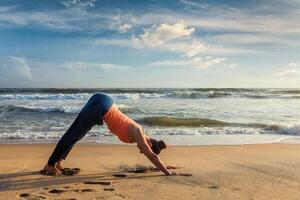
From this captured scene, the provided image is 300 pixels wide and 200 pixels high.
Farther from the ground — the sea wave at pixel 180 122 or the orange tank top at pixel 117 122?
the orange tank top at pixel 117 122

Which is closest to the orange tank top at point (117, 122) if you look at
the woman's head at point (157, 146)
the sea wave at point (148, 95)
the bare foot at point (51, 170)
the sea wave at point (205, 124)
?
the woman's head at point (157, 146)

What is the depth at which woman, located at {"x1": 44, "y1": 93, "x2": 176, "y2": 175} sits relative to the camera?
534 cm

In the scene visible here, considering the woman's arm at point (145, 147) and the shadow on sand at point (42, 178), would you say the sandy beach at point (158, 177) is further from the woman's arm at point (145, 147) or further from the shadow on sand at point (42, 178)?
the woman's arm at point (145, 147)

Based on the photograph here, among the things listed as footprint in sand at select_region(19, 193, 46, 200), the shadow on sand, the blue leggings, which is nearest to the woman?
the blue leggings

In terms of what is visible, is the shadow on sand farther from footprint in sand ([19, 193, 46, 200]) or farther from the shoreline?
the shoreline

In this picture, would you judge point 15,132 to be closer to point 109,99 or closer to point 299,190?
point 109,99

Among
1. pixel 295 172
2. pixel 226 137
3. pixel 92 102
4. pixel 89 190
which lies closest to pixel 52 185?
pixel 89 190

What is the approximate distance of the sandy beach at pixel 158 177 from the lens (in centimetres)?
464

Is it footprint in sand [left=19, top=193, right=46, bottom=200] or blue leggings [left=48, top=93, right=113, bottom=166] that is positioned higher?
blue leggings [left=48, top=93, right=113, bottom=166]

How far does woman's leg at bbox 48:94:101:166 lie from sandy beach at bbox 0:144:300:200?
34cm

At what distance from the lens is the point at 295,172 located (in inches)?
233

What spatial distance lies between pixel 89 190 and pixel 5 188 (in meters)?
0.94

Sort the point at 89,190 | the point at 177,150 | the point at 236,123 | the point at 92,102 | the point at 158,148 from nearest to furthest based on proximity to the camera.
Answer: the point at 89,190 → the point at 92,102 → the point at 158,148 → the point at 177,150 → the point at 236,123

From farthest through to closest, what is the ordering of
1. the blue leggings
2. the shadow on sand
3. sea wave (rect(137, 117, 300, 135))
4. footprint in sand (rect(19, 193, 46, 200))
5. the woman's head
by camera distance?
sea wave (rect(137, 117, 300, 135)) → the woman's head → the blue leggings → the shadow on sand → footprint in sand (rect(19, 193, 46, 200))
